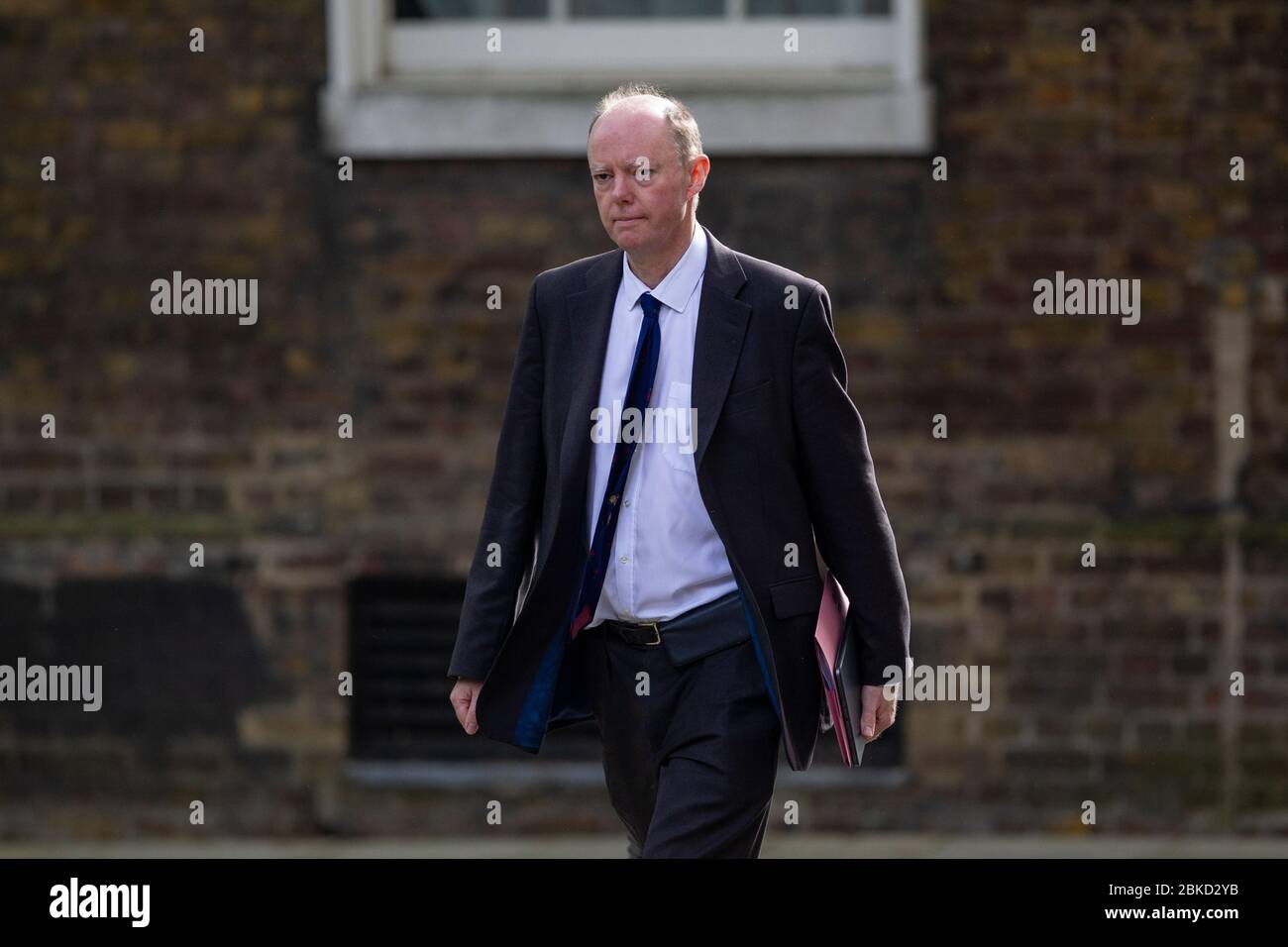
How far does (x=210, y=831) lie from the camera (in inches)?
273

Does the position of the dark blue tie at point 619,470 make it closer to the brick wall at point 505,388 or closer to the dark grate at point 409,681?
the brick wall at point 505,388

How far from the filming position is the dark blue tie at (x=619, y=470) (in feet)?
12.5

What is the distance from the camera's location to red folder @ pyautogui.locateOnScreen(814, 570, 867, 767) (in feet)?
12.4

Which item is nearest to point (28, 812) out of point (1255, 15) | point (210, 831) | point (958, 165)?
point (210, 831)

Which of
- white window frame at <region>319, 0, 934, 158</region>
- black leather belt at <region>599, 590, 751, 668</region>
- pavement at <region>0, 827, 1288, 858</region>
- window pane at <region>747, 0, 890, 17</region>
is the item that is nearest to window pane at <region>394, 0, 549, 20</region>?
white window frame at <region>319, 0, 934, 158</region>

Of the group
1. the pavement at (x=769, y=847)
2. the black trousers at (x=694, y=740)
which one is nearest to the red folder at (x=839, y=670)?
the black trousers at (x=694, y=740)

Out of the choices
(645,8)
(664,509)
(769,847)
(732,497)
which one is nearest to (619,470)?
(664,509)

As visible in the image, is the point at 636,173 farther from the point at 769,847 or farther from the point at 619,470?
the point at 769,847

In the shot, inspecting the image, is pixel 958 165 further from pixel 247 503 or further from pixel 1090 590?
pixel 247 503

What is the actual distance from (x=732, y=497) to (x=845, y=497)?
0.25 m

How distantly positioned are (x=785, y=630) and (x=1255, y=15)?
4106mm

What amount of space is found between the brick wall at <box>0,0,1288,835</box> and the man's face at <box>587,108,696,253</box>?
10.0 feet

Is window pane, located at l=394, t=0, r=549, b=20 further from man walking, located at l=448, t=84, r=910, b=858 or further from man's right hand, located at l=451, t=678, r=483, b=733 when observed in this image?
man's right hand, located at l=451, t=678, r=483, b=733
